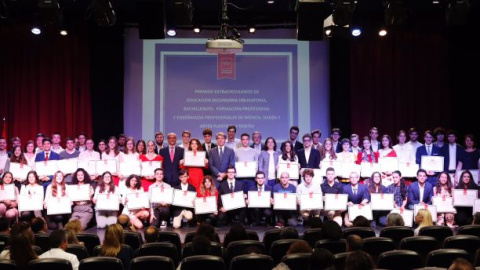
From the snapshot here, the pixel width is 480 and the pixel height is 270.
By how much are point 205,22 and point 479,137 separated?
673 centimetres

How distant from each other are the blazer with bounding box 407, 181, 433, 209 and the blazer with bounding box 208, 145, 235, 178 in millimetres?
3345

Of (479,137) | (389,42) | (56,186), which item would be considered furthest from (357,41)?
(56,186)

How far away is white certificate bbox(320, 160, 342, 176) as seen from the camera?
12.2 metres

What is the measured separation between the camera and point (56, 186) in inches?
460

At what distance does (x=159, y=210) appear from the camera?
1171 centimetres

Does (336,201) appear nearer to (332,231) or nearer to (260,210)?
(260,210)

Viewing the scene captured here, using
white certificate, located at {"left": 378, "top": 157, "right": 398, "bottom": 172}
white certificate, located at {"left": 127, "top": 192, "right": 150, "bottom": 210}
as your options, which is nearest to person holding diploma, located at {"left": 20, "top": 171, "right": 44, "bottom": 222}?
white certificate, located at {"left": 127, "top": 192, "right": 150, "bottom": 210}

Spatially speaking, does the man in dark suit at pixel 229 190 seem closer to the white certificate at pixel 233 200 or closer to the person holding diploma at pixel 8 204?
the white certificate at pixel 233 200

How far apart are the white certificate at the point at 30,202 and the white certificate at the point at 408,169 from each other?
265 inches

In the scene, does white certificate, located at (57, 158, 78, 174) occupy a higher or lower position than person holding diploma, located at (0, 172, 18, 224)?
higher

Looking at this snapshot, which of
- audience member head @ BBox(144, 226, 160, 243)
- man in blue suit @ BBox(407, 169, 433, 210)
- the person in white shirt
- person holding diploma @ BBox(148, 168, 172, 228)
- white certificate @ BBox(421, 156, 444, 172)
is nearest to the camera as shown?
the person in white shirt

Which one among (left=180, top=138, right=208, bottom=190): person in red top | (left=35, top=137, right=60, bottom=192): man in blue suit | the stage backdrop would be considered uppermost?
the stage backdrop

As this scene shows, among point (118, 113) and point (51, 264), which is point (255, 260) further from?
point (118, 113)

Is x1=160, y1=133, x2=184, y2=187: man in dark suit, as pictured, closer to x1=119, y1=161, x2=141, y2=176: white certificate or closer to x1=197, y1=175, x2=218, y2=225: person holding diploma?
x1=119, y1=161, x2=141, y2=176: white certificate
